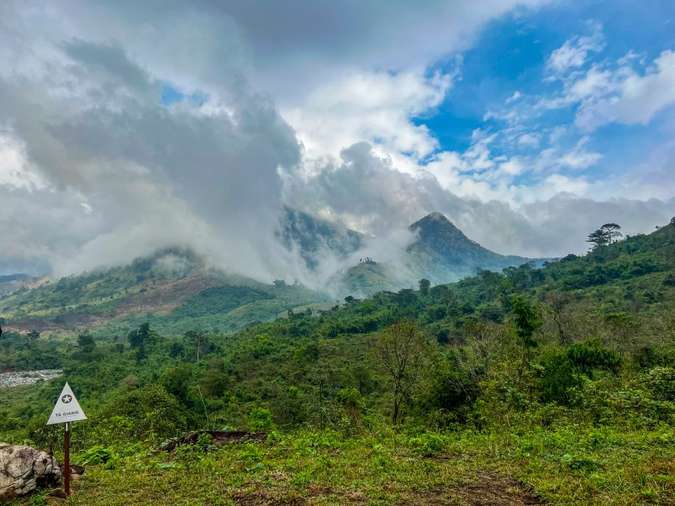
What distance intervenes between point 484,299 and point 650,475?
424 feet

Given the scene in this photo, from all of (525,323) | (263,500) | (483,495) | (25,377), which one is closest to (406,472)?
(483,495)

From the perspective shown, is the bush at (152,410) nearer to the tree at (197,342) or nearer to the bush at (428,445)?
the bush at (428,445)

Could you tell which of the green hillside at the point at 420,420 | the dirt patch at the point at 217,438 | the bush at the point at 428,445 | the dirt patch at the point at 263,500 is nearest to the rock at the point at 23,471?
the green hillside at the point at 420,420

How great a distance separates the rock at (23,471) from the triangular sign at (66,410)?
114cm

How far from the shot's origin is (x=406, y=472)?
41.0ft

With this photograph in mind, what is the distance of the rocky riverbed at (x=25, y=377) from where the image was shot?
109 m

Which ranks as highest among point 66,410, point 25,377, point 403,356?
point 25,377

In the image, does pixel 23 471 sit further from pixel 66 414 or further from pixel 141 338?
pixel 141 338

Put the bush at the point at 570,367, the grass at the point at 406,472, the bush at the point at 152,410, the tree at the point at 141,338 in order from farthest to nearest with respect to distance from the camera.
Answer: the tree at the point at 141,338
the bush at the point at 152,410
the bush at the point at 570,367
the grass at the point at 406,472

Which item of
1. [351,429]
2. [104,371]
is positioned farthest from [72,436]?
[104,371]

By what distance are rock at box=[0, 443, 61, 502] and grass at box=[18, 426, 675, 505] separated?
474 millimetres

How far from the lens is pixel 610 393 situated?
22.0 m

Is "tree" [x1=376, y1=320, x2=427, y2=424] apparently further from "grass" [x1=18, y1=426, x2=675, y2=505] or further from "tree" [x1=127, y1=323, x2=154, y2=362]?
"tree" [x1=127, y1=323, x2=154, y2=362]

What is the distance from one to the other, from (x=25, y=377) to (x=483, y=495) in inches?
5713
